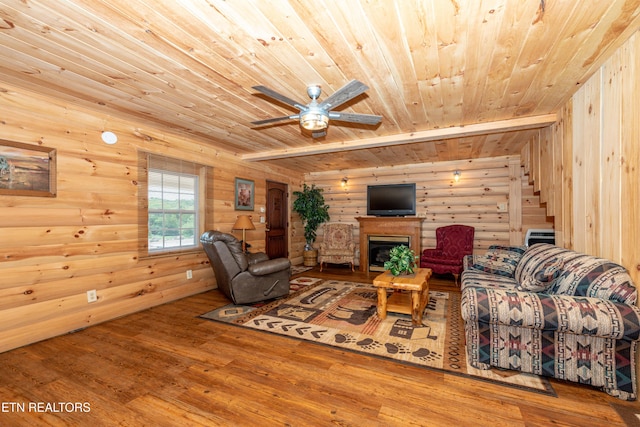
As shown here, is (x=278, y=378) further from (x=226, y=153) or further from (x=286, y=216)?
(x=286, y=216)

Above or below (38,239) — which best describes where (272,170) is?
above

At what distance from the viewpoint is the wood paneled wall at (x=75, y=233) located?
2447 mm

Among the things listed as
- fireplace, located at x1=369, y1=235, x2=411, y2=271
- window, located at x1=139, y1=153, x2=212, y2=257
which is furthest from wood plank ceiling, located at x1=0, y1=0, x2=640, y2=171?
fireplace, located at x1=369, y1=235, x2=411, y2=271

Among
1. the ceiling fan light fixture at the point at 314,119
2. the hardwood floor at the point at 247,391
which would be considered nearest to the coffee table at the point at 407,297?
the hardwood floor at the point at 247,391

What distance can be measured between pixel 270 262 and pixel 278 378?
1.78m

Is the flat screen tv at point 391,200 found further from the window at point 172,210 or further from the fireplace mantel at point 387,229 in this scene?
the window at point 172,210

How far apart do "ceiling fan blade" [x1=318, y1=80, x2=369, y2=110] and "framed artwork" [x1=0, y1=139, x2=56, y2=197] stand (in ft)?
8.93

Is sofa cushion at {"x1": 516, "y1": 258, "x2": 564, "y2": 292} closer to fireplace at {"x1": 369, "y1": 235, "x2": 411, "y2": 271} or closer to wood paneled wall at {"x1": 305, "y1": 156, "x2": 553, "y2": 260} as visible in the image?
wood paneled wall at {"x1": 305, "y1": 156, "x2": 553, "y2": 260}

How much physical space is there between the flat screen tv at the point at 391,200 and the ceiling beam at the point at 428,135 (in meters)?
2.13

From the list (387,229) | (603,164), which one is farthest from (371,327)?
(387,229)

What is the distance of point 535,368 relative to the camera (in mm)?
1976

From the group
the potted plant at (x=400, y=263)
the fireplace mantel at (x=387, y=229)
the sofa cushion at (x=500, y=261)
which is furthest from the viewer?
the fireplace mantel at (x=387, y=229)

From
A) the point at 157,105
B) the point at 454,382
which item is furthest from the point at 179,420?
the point at 157,105

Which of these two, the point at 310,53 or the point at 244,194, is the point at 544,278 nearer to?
the point at 310,53
